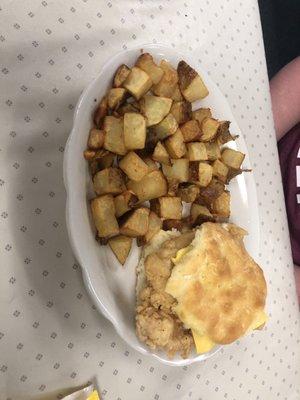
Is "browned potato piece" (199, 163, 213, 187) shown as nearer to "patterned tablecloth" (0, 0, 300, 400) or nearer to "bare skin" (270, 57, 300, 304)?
"patterned tablecloth" (0, 0, 300, 400)

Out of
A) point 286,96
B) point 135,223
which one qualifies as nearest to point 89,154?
point 135,223

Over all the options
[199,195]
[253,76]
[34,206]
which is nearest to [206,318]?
[199,195]

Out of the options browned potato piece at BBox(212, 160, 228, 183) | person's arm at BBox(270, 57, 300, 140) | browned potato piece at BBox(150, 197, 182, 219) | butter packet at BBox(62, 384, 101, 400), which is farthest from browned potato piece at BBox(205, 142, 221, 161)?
person's arm at BBox(270, 57, 300, 140)

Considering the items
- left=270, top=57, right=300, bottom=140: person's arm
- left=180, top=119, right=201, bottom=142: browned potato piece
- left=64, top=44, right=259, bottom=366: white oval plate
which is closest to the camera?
left=64, top=44, right=259, bottom=366: white oval plate

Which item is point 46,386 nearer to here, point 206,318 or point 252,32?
point 206,318

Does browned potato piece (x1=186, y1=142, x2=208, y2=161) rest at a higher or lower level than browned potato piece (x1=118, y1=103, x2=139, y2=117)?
lower

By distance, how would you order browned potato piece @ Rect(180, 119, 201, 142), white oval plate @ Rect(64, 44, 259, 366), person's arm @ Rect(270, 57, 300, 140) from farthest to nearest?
1. person's arm @ Rect(270, 57, 300, 140)
2. browned potato piece @ Rect(180, 119, 201, 142)
3. white oval plate @ Rect(64, 44, 259, 366)
